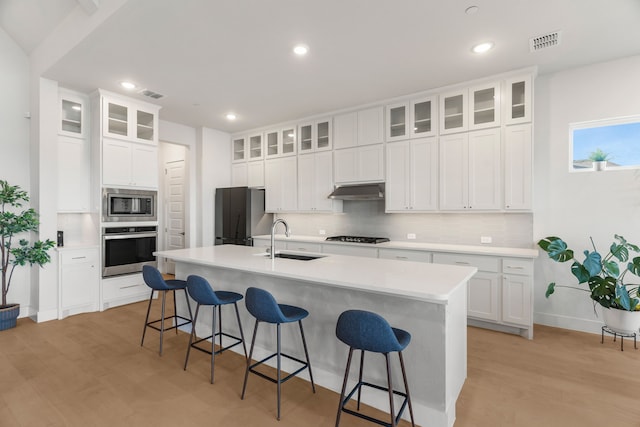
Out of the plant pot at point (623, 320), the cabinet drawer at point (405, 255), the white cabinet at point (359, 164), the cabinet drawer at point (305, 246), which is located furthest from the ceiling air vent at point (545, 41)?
the cabinet drawer at point (305, 246)

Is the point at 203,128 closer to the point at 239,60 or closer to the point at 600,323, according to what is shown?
the point at 239,60

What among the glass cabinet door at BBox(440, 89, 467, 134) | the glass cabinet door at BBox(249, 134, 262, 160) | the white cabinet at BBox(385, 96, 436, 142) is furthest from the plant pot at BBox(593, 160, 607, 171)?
the glass cabinet door at BBox(249, 134, 262, 160)

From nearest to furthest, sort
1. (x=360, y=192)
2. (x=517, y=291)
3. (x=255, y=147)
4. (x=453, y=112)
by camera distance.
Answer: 1. (x=517, y=291)
2. (x=453, y=112)
3. (x=360, y=192)
4. (x=255, y=147)

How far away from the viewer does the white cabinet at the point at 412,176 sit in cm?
Result: 429

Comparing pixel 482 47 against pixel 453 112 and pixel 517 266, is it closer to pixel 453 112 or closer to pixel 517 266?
pixel 453 112

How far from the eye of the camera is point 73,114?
14.4 ft

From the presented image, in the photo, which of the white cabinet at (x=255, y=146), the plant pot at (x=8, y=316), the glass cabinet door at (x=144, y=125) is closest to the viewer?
the plant pot at (x=8, y=316)

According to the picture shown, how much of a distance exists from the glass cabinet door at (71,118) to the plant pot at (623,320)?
6.72 m

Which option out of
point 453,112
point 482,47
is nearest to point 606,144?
point 453,112

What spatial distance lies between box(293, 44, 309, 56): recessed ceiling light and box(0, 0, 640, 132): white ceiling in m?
0.06

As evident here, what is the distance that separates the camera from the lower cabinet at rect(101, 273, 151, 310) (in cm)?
448

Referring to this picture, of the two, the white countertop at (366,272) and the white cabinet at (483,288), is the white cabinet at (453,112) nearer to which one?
the white cabinet at (483,288)

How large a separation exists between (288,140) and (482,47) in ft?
11.3

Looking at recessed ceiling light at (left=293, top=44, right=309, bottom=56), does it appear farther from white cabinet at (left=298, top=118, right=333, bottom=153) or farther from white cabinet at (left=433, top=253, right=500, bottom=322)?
white cabinet at (left=433, top=253, right=500, bottom=322)
